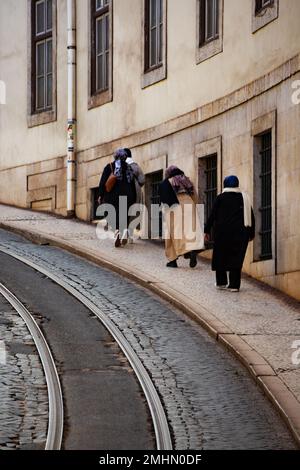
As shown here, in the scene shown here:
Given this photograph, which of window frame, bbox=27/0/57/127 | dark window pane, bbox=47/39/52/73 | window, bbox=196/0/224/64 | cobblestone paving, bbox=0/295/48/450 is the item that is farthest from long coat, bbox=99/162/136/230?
cobblestone paving, bbox=0/295/48/450

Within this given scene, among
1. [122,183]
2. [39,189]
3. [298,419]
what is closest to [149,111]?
[122,183]

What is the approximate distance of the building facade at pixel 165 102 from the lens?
65.8 feet

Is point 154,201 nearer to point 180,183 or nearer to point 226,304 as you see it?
point 180,183

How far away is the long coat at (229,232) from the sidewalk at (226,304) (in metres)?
0.41

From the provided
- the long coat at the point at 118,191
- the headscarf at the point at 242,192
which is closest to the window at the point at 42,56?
the long coat at the point at 118,191

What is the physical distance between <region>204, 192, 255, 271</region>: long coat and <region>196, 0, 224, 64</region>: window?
391 cm

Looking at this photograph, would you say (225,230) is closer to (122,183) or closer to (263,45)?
(263,45)

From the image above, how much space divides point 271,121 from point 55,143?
975 cm

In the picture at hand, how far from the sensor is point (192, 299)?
1817 cm

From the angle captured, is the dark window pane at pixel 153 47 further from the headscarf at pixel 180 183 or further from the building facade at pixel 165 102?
the headscarf at pixel 180 183

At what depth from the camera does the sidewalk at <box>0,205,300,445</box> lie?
13781 mm

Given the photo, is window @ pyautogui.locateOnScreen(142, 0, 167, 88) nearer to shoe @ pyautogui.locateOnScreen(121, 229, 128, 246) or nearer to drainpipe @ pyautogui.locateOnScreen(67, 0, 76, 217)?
drainpipe @ pyautogui.locateOnScreen(67, 0, 76, 217)

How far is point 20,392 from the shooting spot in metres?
13.1

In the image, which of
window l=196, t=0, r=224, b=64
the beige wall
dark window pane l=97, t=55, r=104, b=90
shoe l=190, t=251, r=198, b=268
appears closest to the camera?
the beige wall
